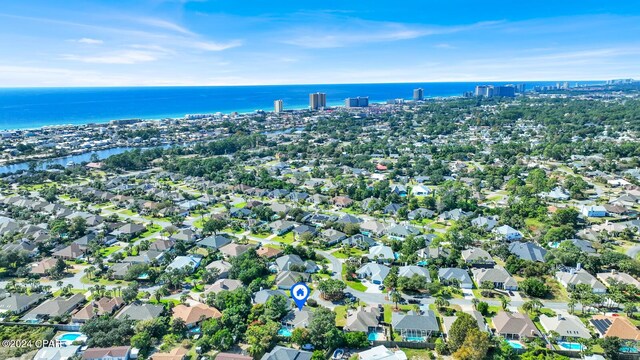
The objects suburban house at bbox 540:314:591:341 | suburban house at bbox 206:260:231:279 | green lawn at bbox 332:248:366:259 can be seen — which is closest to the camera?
suburban house at bbox 540:314:591:341

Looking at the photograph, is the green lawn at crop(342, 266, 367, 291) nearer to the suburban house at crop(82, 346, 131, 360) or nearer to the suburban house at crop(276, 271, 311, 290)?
the suburban house at crop(276, 271, 311, 290)

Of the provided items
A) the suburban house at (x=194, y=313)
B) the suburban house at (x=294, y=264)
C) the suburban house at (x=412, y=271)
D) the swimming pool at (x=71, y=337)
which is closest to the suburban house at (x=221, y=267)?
the suburban house at (x=294, y=264)

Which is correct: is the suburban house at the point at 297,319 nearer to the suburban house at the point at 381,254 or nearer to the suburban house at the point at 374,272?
the suburban house at the point at 374,272

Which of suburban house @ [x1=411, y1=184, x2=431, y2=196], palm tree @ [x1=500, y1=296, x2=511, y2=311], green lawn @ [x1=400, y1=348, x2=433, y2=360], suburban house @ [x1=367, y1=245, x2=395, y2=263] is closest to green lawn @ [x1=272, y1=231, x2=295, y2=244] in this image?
suburban house @ [x1=367, y1=245, x2=395, y2=263]

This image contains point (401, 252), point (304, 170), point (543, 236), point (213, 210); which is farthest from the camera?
point (304, 170)

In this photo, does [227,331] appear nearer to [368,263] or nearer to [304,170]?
[368,263]

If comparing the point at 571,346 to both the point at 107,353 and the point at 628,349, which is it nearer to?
the point at 628,349

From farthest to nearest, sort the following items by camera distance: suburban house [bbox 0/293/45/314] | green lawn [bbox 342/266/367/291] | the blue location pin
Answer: green lawn [bbox 342/266/367/291], suburban house [bbox 0/293/45/314], the blue location pin

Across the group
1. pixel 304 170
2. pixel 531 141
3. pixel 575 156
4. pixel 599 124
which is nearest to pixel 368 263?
A: pixel 304 170
